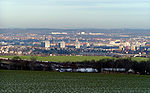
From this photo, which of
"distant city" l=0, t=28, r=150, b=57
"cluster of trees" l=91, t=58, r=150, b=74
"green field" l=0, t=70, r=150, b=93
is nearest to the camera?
"green field" l=0, t=70, r=150, b=93

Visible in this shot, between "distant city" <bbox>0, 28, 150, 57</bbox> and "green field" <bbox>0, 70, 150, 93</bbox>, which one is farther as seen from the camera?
"distant city" <bbox>0, 28, 150, 57</bbox>

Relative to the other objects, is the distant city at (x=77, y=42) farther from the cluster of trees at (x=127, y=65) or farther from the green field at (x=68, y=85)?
the green field at (x=68, y=85)

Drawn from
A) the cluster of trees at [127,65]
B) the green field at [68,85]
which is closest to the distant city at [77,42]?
the cluster of trees at [127,65]

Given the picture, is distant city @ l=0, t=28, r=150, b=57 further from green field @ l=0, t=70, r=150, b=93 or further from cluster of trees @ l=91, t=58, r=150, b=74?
green field @ l=0, t=70, r=150, b=93

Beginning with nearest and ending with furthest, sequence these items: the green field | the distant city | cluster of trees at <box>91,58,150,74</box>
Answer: the green field → cluster of trees at <box>91,58,150,74</box> → the distant city

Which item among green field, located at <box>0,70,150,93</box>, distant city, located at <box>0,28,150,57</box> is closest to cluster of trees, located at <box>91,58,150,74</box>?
green field, located at <box>0,70,150,93</box>

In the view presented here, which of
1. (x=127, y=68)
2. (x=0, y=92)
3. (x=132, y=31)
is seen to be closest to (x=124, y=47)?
(x=132, y=31)

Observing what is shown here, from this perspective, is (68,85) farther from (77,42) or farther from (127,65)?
(77,42)

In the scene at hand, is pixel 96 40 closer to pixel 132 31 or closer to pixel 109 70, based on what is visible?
pixel 132 31

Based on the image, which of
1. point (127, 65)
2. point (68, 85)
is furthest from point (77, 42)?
point (68, 85)
